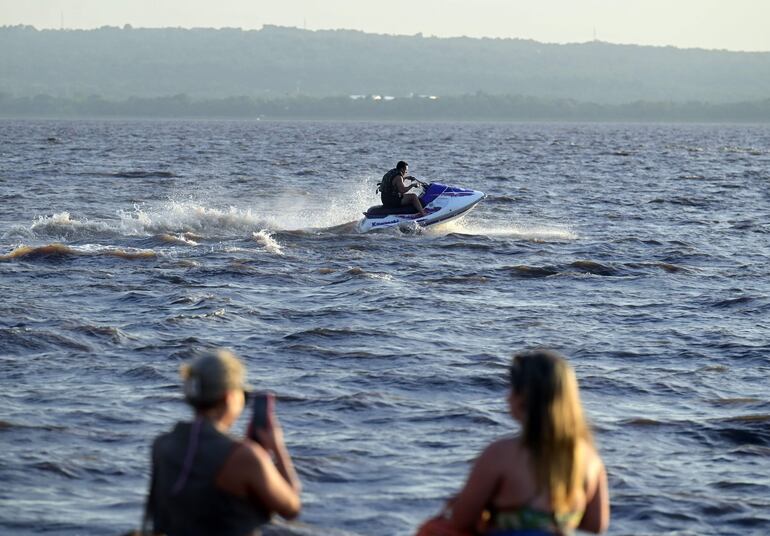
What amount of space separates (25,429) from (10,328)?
4.82 meters

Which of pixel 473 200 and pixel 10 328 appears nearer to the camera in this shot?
pixel 10 328

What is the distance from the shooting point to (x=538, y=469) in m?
5.44

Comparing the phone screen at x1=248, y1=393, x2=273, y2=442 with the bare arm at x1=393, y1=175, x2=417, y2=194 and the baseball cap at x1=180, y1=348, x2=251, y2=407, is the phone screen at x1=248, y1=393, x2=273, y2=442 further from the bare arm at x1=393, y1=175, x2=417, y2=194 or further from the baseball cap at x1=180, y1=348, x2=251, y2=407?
the bare arm at x1=393, y1=175, x2=417, y2=194

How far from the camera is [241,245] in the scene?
87.4ft

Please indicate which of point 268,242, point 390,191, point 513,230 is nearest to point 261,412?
point 268,242

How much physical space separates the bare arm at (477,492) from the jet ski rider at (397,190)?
21.0 meters

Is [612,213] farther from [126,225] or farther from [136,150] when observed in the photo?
[136,150]

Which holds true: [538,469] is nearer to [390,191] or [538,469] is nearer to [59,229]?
[390,191]

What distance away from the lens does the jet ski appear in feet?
92.8

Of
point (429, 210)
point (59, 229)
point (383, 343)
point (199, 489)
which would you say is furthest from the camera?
point (429, 210)

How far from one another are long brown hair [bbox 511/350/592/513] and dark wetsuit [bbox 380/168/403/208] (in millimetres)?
21629

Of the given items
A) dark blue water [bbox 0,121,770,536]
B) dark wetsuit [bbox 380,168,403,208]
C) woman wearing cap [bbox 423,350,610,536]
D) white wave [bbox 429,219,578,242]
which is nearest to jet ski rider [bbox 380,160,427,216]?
dark wetsuit [bbox 380,168,403,208]

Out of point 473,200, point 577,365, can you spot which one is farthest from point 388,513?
point 473,200

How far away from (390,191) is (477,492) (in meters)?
22.3
